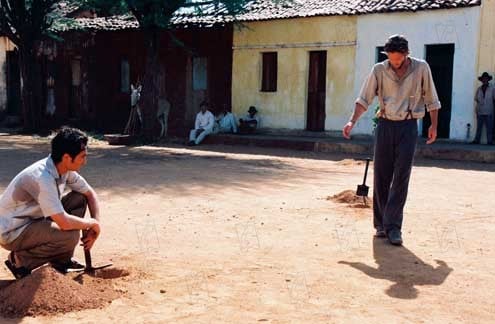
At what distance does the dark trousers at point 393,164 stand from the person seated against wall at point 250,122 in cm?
1315

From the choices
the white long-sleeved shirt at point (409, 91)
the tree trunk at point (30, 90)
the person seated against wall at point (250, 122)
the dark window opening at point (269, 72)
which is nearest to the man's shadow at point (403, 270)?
the white long-sleeved shirt at point (409, 91)

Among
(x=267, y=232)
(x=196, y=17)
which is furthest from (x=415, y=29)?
(x=267, y=232)

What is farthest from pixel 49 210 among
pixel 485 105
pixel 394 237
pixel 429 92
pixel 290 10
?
pixel 290 10

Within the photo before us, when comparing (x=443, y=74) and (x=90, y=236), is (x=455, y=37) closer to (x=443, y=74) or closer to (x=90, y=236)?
(x=443, y=74)

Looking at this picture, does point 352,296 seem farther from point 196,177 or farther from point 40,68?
point 40,68

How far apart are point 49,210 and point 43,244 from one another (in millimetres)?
386

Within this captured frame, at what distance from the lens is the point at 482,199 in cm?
775

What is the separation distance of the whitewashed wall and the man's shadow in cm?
1114

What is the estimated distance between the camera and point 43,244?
396 centimetres

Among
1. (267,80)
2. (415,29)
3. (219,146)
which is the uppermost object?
(415,29)

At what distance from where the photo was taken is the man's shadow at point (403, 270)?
4.07m

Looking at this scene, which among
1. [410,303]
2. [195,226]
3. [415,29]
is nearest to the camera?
[410,303]

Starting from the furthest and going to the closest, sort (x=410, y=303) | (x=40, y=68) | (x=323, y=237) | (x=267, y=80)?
(x=40, y=68), (x=267, y=80), (x=323, y=237), (x=410, y=303)

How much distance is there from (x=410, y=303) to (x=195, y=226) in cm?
→ 268
